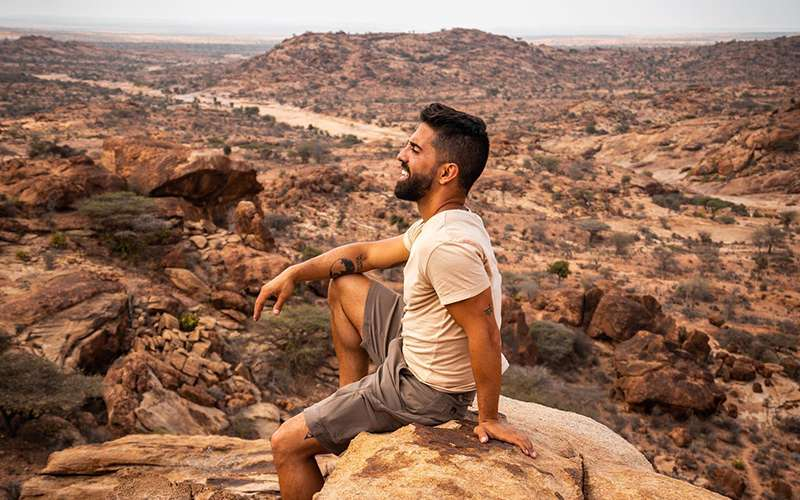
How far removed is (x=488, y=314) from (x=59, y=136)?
91.2 ft

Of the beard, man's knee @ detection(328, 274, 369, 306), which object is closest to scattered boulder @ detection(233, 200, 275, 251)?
man's knee @ detection(328, 274, 369, 306)

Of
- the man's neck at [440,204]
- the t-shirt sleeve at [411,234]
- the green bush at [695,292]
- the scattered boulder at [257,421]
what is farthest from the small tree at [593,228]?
the man's neck at [440,204]

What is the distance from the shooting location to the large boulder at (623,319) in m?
10.1

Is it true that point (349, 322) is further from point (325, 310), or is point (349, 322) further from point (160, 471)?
point (325, 310)

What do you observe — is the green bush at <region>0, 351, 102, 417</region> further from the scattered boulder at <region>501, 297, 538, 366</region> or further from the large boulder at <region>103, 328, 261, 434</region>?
the scattered boulder at <region>501, 297, 538, 366</region>

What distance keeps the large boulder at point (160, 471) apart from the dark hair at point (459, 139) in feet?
6.32

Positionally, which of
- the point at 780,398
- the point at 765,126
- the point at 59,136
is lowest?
the point at 780,398

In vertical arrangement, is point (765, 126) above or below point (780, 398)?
above

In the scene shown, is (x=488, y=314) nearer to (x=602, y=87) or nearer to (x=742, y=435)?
(x=742, y=435)

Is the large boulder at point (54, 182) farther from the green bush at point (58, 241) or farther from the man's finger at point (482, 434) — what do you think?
the man's finger at point (482, 434)

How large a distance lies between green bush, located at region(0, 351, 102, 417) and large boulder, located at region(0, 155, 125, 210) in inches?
151

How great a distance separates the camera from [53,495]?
2949 millimetres

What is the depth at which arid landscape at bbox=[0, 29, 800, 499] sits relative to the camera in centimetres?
347

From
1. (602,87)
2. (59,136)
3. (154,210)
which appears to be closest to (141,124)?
(59,136)
